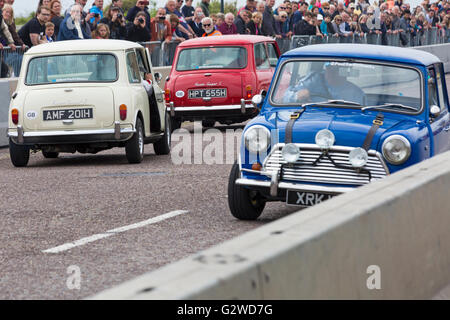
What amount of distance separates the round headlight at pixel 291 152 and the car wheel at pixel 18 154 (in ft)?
21.8

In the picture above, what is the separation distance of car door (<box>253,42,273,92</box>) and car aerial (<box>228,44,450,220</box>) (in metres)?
9.19

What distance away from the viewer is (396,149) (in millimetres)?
8258

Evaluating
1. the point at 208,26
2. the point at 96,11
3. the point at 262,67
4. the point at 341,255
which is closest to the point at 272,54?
the point at 262,67

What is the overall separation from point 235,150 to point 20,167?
3315 mm

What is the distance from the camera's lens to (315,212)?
14.9ft

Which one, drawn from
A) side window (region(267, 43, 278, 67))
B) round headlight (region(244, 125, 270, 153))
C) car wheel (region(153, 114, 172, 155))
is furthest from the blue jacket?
round headlight (region(244, 125, 270, 153))

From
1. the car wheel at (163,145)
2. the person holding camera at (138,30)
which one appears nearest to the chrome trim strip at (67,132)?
the car wheel at (163,145)

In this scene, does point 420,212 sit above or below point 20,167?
above

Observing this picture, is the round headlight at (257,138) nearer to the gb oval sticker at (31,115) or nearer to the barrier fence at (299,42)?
the gb oval sticker at (31,115)

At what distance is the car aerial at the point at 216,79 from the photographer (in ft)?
62.1
